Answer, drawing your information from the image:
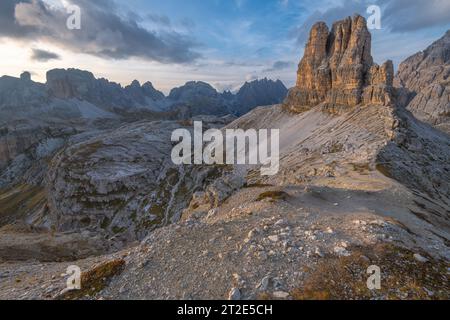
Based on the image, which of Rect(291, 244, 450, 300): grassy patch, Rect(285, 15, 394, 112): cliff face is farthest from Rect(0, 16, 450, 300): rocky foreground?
Rect(285, 15, 394, 112): cliff face

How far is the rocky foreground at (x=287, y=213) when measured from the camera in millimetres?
14742

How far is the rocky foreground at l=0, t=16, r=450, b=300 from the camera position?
1474cm

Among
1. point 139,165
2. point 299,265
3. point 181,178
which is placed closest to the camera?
point 299,265

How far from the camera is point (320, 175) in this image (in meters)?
58.6

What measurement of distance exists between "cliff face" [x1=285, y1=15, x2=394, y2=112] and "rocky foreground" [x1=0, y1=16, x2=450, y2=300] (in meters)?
0.53

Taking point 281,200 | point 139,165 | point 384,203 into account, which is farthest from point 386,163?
point 139,165

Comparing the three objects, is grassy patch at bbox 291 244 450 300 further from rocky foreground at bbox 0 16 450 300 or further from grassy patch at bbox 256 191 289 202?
grassy patch at bbox 256 191 289 202

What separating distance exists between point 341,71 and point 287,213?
109 meters

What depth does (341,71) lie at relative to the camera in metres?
116

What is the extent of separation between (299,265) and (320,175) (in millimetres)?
46223

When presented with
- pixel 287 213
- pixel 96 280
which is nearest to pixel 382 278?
pixel 287 213

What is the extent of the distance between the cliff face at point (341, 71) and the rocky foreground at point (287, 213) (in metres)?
0.53
